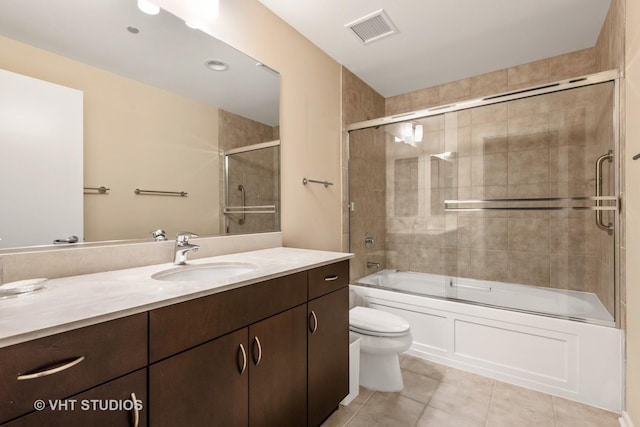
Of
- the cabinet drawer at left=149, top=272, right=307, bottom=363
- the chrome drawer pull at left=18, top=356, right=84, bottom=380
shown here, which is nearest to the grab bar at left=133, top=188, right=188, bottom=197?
the cabinet drawer at left=149, top=272, right=307, bottom=363

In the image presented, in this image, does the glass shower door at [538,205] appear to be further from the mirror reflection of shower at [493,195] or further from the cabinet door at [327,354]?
the cabinet door at [327,354]

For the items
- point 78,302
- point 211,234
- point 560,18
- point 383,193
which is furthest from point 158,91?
point 560,18

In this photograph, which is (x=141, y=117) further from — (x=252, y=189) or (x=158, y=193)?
(x=252, y=189)

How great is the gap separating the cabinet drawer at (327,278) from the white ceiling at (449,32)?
1.61 m

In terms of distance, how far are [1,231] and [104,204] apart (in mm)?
302

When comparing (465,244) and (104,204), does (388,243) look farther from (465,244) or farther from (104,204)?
(104,204)

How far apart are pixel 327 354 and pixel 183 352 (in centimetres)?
79

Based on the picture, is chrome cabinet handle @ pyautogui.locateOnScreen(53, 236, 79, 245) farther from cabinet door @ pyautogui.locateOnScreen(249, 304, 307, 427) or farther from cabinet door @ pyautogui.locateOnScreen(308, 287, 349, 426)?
cabinet door @ pyautogui.locateOnScreen(308, 287, 349, 426)

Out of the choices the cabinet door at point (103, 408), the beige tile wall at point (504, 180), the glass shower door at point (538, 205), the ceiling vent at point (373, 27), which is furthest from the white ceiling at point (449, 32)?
the cabinet door at point (103, 408)

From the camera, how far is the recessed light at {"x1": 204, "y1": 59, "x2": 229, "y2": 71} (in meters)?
1.59

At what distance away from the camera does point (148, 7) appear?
1.33m

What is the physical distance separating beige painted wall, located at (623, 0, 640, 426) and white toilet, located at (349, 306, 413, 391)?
106 centimetres

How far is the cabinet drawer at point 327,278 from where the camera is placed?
4.51 feet

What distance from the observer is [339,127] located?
2.62m
